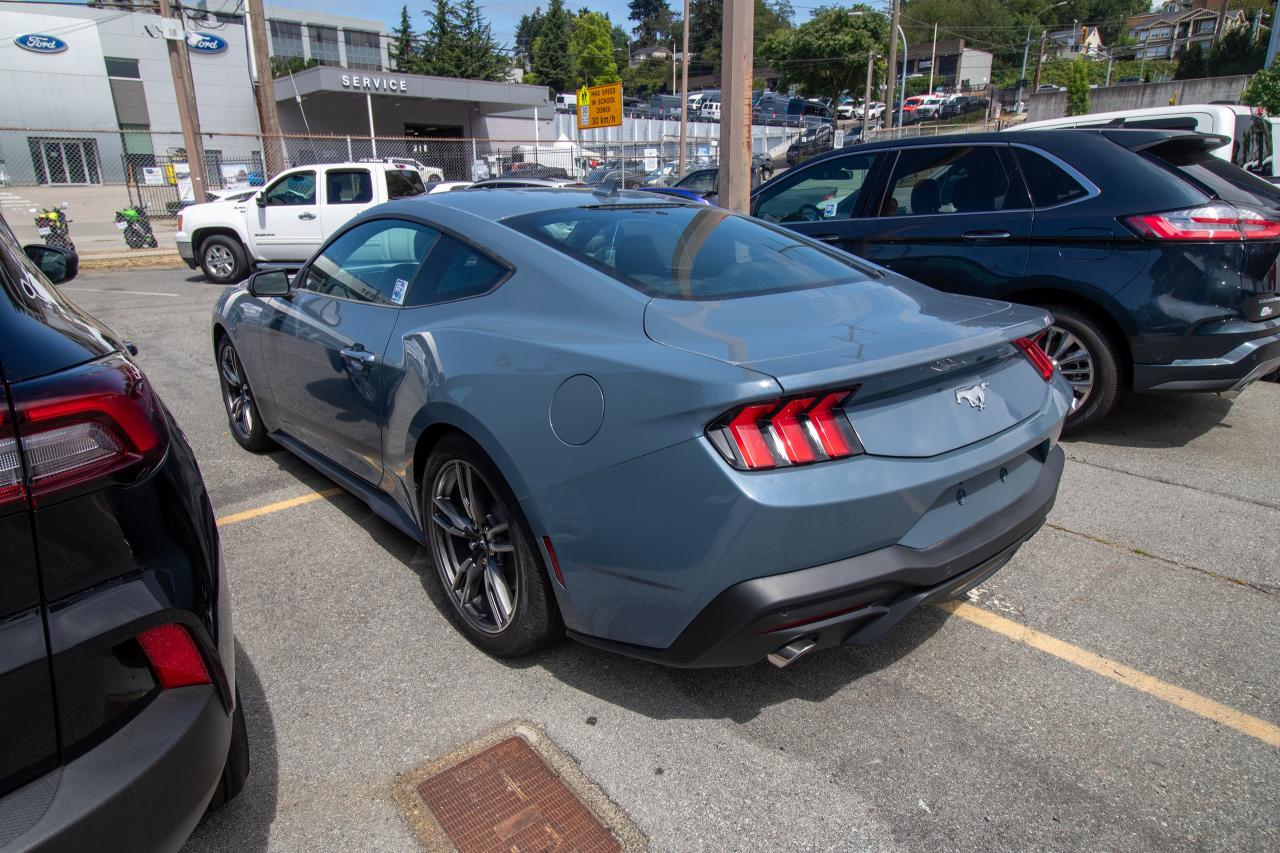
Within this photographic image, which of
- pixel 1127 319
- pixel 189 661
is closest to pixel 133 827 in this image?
pixel 189 661

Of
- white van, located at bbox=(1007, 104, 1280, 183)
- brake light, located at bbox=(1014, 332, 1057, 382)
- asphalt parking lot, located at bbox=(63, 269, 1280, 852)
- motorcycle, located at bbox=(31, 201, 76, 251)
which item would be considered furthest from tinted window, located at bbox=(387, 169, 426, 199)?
brake light, located at bbox=(1014, 332, 1057, 382)

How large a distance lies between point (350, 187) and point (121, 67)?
118 ft

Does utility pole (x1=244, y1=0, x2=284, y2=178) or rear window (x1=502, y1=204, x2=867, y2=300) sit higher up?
utility pole (x1=244, y1=0, x2=284, y2=178)

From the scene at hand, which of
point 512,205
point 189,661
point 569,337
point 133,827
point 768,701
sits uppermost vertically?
point 512,205

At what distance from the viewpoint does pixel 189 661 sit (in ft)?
5.26

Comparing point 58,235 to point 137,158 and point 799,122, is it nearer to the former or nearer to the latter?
point 137,158

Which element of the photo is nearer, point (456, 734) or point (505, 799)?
point (505, 799)

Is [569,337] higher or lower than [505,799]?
higher

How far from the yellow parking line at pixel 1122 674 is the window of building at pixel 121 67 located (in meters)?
48.0

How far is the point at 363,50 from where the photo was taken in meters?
67.1

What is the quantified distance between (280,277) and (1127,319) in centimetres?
447

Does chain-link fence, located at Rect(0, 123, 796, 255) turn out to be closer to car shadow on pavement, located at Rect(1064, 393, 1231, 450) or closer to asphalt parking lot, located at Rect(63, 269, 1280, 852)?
car shadow on pavement, located at Rect(1064, 393, 1231, 450)

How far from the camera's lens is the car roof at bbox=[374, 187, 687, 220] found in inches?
126

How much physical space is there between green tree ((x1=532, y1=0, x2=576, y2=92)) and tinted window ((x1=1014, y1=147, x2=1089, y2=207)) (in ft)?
304
